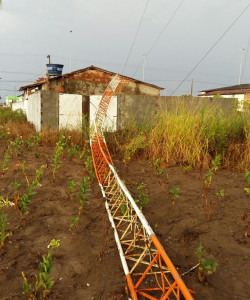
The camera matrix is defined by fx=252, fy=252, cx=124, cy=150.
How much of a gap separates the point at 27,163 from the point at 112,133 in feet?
7.90

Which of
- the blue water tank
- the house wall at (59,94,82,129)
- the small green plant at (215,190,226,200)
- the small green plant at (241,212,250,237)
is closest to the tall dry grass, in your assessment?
the small green plant at (215,190,226,200)

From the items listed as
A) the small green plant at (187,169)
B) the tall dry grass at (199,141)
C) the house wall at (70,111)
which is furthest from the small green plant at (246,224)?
the house wall at (70,111)

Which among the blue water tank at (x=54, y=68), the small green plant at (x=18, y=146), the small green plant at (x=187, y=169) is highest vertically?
the blue water tank at (x=54, y=68)

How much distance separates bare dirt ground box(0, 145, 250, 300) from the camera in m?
1.94

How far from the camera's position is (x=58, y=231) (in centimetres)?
268

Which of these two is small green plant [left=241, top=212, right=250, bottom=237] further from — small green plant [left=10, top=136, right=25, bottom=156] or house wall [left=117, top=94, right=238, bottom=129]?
house wall [left=117, top=94, right=238, bottom=129]

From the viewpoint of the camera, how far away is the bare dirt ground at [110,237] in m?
1.94

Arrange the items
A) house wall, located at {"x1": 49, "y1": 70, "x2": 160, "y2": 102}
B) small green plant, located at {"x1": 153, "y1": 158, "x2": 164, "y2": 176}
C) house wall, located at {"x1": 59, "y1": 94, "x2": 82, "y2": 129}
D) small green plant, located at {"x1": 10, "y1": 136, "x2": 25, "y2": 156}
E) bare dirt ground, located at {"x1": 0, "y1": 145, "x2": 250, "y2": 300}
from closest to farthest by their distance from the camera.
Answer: bare dirt ground, located at {"x1": 0, "y1": 145, "x2": 250, "y2": 300} < small green plant, located at {"x1": 153, "y1": 158, "x2": 164, "y2": 176} < small green plant, located at {"x1": 10, "y1": 136, "x2": 25, "y2": 156} < house wall, located at {"x1": 59, "y1": 94, "x2": 82, "y2": 129} < house wall, located at {"x1": 49, "y1": 70, "x2": 160, "y2": 102}

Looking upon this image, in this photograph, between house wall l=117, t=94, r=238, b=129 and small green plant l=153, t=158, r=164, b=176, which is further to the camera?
house wall l=117, t=94, r=238, b=129

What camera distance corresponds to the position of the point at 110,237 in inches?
102

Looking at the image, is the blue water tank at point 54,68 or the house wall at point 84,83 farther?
the house wall at point 84,83

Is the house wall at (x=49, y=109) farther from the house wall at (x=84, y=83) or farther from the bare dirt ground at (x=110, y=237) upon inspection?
the house wall at (x=84, y=83)

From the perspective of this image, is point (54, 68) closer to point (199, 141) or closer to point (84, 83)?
point (84, 83)

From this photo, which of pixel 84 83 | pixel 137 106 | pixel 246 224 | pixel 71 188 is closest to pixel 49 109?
pixel 137 106
